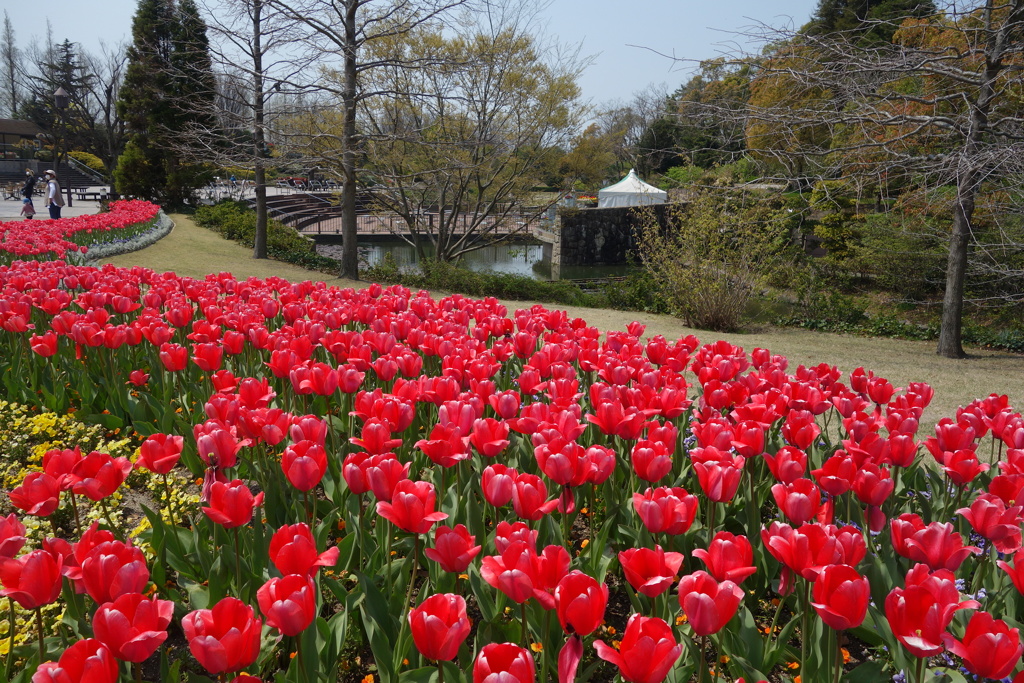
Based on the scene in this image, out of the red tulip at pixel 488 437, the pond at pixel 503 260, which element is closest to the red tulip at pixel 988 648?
the red tulip at pixel 488 437

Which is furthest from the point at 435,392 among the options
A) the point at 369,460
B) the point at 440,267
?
the point at 440,267

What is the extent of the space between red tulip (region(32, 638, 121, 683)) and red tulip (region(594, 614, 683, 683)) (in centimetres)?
92

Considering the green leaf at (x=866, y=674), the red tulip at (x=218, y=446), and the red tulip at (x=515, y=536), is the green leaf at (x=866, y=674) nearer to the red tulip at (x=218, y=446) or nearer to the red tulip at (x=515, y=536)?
the red tulip at (x=515, y=536)

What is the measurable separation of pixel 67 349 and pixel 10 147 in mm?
74190

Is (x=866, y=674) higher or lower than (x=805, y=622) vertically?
lower

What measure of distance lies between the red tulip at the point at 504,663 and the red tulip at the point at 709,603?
0.41m

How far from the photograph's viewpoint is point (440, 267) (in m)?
17.2

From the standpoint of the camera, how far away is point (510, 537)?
1.74 metres

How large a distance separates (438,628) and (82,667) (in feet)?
2.17

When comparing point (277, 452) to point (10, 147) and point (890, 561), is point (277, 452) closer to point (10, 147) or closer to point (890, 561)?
point (890, 561)

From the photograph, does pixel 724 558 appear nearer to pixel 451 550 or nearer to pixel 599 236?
pixel 451 550

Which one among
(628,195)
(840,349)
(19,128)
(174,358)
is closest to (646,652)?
(174,358)

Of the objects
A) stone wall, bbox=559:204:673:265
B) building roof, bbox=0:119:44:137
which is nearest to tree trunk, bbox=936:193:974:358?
stone wall, bbox=559:204:673:265

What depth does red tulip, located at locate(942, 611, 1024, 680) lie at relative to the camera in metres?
1.43
